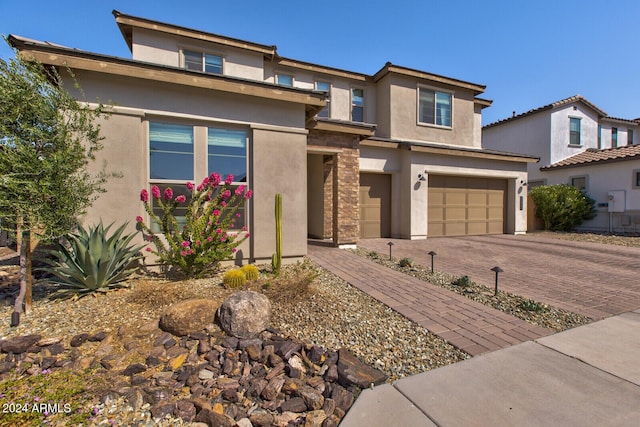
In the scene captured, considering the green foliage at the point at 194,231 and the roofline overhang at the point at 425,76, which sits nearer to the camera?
the green foliage at the point at 194,231

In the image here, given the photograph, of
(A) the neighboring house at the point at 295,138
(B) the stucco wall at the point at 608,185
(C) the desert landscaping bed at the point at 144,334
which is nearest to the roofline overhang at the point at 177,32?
(A) the neighboring house at the point at 295,138

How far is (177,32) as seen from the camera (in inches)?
385

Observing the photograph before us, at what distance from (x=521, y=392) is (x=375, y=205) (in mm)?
9431

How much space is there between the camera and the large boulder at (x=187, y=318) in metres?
3.30

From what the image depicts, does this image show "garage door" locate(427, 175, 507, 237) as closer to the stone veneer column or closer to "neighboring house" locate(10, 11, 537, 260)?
"neighboring house" locate(10, 11, 537, 260)

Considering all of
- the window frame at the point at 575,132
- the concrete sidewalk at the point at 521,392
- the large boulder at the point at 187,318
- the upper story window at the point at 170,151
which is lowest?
the concrete sidewalk at the point at 521,392

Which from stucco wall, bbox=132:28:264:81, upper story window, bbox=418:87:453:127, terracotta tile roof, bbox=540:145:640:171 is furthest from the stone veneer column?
terracotta tile roof, bbox=540:145:640:171

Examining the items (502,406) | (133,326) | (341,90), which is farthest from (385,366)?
(341,90)

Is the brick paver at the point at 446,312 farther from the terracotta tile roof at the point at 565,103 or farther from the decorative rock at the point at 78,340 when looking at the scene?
the terracotta tile roof at the point at 565,103

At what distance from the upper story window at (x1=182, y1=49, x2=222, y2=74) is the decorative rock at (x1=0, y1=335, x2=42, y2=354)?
974cm

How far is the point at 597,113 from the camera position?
1836 centimetres

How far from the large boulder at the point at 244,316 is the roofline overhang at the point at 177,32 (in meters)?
10.3

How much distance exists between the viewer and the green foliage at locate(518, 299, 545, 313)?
4101 millimetres

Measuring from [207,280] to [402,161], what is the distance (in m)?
9.08
